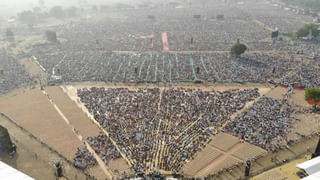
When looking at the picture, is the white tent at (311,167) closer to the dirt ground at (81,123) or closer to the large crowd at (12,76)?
the dirt ground at (81,123)

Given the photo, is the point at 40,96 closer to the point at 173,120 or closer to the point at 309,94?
the point at 173,120

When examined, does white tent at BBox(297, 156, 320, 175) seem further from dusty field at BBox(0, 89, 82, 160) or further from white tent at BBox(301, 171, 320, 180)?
dusty field at BBox(0, 89, 82, 160)

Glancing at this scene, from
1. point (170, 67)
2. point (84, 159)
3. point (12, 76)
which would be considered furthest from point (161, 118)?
point (12, 76)

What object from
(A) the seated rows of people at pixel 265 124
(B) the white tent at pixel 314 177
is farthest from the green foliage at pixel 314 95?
(B) the white tent at pixel 314 177

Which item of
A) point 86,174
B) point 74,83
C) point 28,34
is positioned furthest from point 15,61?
point 86,174

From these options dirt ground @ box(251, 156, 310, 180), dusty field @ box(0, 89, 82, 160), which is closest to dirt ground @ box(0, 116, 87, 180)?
dusty field @ box(0, 89, 82, 160)

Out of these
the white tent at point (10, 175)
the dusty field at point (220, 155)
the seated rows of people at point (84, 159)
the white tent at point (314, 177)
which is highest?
the white tent at point (10, 175)
